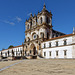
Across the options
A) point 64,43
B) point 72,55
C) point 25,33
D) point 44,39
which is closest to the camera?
point 72,55

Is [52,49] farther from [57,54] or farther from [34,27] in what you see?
[34,27]

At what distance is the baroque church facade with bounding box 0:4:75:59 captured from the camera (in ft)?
Answer: 104

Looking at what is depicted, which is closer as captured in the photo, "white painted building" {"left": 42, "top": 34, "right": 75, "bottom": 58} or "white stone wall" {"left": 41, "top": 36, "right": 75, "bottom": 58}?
"white painted building" {"left": 42, "top": 34, "right": 75, "bottom": 58}

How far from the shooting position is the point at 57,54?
112 ft

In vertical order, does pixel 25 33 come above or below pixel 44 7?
below

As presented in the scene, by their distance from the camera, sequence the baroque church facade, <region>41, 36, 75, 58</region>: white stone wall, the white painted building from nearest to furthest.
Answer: the white painted building → <region>41, 36, 75, 58</region>: white stone wall → the baroque church facade

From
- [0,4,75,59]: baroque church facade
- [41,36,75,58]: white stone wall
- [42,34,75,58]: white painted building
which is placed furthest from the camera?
[0,4,75,59]: baroque church facade

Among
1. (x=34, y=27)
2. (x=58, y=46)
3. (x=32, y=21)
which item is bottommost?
(x=58, y=46)

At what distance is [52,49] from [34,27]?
698 inches

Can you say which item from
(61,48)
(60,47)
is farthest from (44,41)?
(61,48)

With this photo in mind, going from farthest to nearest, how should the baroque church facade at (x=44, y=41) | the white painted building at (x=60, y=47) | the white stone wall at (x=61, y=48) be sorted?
the baroque church facade at (x=44, y=41), the white stone wall at (x=61, y=48), the white painted building at (x=60, y=47)

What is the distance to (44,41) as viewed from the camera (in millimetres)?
40156

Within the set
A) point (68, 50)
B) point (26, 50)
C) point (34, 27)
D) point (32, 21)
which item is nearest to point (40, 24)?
point (34, 27)

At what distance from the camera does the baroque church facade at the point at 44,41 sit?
31.6 m
